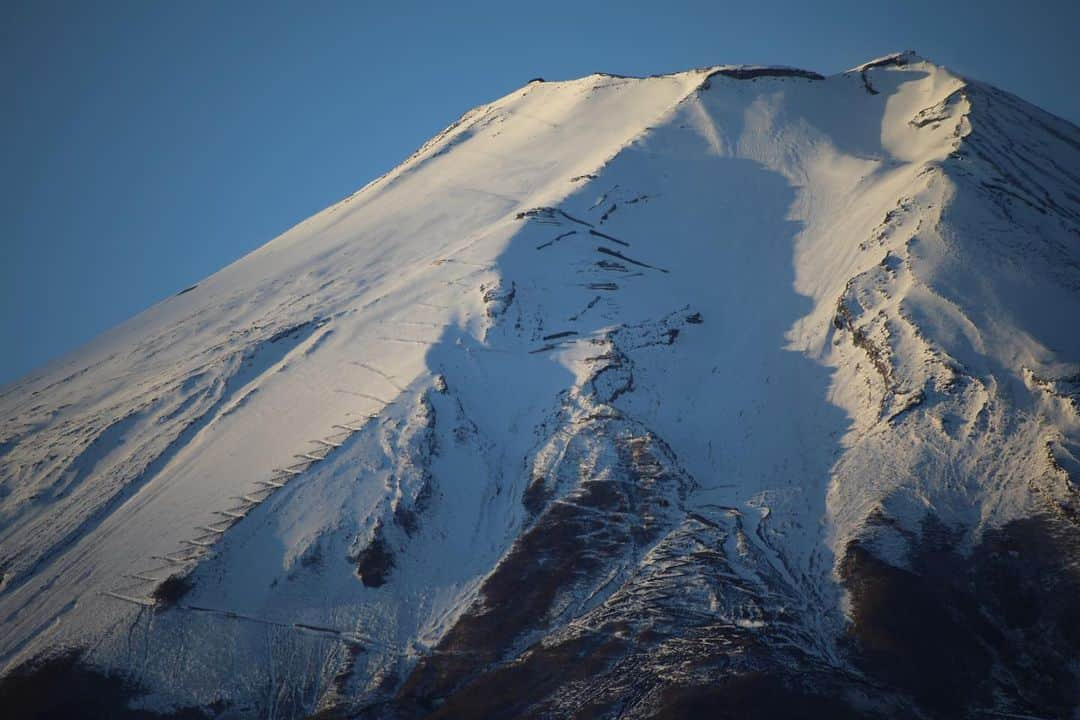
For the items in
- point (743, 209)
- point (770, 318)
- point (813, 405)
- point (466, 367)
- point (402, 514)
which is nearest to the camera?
point (402, 514)

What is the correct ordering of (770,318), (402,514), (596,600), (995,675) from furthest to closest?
(770,318), (402,514), (596,600), (995,675)

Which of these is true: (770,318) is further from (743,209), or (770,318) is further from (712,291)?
(743,209)

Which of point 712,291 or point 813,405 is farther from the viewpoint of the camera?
point 712,291

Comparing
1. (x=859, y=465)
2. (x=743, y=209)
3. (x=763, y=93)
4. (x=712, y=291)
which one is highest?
(x=763, y=93)

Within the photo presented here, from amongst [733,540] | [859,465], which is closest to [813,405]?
[859,465]

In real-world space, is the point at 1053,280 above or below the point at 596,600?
above

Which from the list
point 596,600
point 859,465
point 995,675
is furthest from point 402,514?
point 995,675
